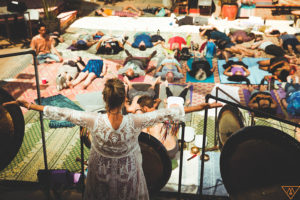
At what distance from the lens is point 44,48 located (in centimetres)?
745

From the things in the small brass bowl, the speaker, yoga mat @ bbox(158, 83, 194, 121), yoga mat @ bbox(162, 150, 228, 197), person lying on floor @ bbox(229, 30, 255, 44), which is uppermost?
the speaker

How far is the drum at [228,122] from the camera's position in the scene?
2.90m

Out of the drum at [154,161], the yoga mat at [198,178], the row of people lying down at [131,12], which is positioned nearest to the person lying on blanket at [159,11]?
the row of people lying down at [131,12]

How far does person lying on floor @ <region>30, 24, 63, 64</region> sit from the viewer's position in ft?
24.0

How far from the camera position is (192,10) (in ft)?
39.2

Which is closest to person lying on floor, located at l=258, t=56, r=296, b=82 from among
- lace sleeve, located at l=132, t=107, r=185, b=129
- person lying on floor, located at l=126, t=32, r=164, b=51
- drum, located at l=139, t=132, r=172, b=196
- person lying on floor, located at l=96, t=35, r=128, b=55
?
person lying on floor, located at l=126, t=32, r=164, b=51

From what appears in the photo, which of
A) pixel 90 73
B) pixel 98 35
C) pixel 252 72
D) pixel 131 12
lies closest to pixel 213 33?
pixel 252 72

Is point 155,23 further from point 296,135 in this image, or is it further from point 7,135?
point 7,135

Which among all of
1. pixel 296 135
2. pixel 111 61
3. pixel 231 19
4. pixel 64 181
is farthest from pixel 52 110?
pixel 231 19

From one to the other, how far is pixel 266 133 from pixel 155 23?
8.98m

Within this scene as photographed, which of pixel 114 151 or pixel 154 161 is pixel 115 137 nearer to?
pixel 114 151

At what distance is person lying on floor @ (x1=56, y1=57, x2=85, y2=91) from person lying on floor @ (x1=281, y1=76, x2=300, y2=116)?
427cm

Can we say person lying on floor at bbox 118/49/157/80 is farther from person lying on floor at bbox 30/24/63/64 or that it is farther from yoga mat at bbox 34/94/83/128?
person lying on floor at bbox 30/24/63/64

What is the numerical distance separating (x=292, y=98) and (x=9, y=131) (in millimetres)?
4497
